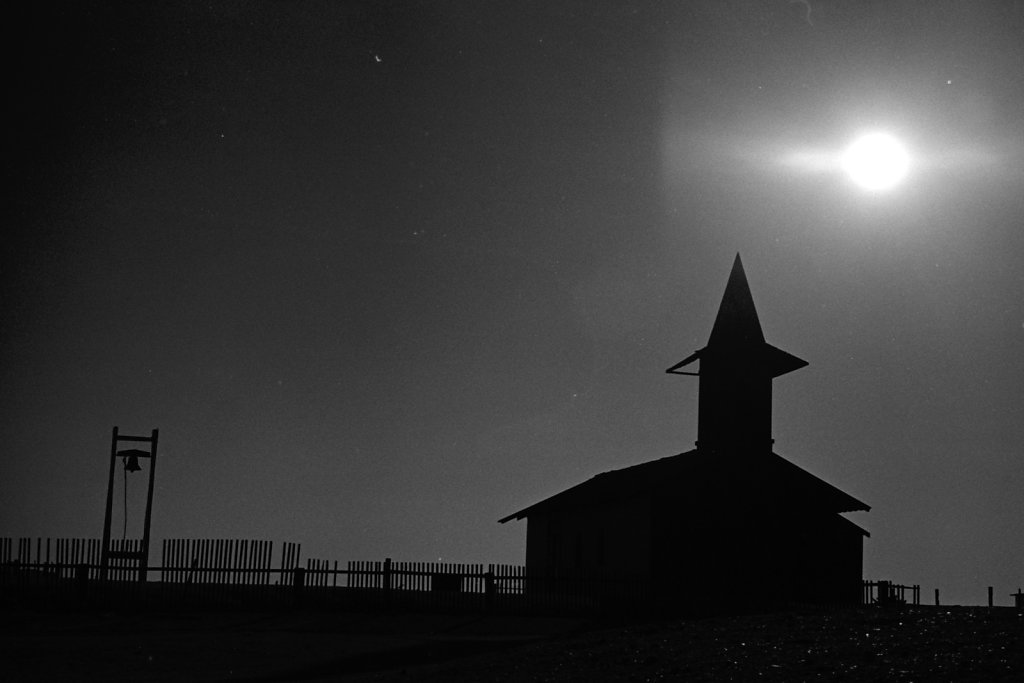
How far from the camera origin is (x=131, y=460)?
105 ft

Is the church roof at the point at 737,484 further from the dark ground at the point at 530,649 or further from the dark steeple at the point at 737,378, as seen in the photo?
the dark ground at the point at 530,649

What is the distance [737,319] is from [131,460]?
22307mm

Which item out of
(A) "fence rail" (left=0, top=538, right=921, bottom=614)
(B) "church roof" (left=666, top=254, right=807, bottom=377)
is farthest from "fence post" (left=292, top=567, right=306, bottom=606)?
(B) "church roof" (left=666, top=254, right=807, bottom=377)

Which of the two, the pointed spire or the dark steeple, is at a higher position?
the pointed spire

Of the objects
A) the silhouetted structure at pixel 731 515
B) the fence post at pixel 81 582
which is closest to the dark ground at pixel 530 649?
the fence post at pixel 81 582

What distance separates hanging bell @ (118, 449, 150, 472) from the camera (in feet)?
105

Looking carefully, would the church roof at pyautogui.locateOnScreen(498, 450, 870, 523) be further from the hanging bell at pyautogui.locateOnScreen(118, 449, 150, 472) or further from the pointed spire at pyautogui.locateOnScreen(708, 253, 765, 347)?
the hanging bell at pyautogui.locateOnScreen(118, 449, 150, 472)

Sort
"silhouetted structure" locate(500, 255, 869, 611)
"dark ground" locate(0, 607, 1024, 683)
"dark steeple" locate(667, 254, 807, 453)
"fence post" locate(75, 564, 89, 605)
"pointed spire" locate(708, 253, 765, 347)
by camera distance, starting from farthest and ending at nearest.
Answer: "pointed spire" locate(708, 253, 765, 347), "dark steeple" locate(667, 254, 807, 453), "silhouetted structure" locate(500, 255, 869, 611), "fence post" locate(75, 564, 89, 605), "dark ground" locate(0, 607, 1024, 683)

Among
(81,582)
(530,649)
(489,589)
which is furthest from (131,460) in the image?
(530,649)

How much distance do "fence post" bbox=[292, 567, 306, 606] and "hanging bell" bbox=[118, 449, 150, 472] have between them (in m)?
5.52

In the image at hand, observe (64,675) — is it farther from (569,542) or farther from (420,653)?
(569,542)

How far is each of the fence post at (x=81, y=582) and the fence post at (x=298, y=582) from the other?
18.2 feet

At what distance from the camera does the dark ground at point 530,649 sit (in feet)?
48.3

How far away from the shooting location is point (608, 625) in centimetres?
2673
